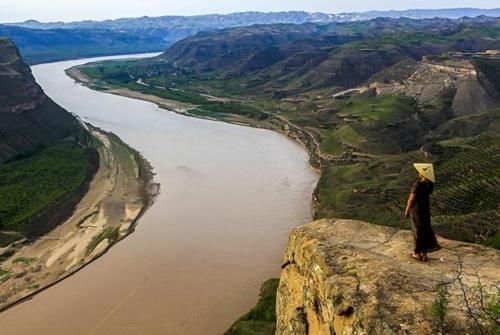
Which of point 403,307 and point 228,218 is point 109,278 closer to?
point 228,218

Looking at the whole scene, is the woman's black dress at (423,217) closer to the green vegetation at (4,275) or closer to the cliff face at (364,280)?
the cliff face at (364,280)

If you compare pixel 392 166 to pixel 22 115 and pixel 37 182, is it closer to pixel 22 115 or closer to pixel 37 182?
pixel 37 182

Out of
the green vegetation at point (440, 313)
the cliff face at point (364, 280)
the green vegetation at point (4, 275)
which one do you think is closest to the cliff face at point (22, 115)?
the green vegetation at point (4, 275)

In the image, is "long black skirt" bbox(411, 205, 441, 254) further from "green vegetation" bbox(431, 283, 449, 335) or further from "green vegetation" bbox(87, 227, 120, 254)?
"green vegetation" bbox(87, 227, 120, 254)

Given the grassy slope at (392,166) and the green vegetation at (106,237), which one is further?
the green vegetation at (106,237)

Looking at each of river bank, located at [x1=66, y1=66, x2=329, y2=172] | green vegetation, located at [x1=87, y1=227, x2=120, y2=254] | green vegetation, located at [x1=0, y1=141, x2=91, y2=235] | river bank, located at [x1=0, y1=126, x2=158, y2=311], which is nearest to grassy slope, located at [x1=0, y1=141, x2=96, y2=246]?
green vegetation, located at [x1=0, y1=141, x2=91, y2=235]
